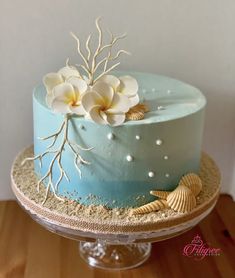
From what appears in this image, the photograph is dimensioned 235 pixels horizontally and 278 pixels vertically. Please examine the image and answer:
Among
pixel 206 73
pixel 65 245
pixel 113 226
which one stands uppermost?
pixel 206 73

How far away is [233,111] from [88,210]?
0.41 m

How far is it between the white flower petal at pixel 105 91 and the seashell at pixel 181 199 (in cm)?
15

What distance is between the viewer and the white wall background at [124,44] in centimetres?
83

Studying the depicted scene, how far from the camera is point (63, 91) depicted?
2.10 ft

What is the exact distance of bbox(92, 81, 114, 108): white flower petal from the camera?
63 centimetres

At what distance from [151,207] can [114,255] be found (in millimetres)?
195

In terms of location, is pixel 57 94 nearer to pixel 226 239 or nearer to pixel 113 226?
pixel 113 226

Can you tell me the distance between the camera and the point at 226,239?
2.89ft

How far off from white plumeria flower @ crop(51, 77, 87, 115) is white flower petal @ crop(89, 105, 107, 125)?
1cm

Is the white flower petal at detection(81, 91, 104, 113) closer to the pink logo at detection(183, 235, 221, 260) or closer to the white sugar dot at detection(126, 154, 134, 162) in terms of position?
the white sugar dot at detection(126, 154, 134, 162)

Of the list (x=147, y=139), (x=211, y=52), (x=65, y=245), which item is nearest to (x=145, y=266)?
(x=65, y=245)

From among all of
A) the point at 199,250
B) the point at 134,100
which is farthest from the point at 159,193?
the point at 199,250

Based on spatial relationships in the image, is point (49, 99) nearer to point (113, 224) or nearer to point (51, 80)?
point (51, 80)

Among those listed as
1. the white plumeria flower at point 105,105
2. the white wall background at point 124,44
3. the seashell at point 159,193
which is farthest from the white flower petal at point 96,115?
the white wall background at point 124,44
